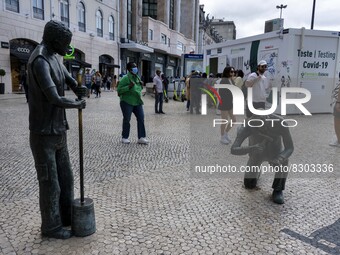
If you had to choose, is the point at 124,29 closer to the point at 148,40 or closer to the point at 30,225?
the point at 148,40

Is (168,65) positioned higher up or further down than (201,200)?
higher up

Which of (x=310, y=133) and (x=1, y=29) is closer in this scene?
(x=310, y=133)

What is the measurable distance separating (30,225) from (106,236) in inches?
30.4

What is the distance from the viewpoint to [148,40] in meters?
44.0

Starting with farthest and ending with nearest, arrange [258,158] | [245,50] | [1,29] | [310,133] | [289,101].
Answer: [1,29], [245,50], [310,133], [289,101], [258,158]

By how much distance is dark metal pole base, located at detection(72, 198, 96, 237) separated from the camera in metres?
2.88

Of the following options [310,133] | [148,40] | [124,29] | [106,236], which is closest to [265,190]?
[106,236]

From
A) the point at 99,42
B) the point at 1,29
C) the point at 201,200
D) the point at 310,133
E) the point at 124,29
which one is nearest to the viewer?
the point at 201,200

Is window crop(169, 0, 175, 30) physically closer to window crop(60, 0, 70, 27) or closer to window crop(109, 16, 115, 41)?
window crop(109, 16, 115, 41)

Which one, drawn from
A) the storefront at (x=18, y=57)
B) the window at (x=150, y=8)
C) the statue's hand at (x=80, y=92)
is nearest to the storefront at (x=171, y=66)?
the window at (x=150, y=8)

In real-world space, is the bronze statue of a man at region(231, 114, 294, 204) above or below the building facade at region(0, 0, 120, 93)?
below

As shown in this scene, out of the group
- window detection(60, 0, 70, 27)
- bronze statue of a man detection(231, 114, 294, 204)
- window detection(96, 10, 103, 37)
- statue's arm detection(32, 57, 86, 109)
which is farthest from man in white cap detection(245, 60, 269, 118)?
window detection(96, 10, 103, 37)

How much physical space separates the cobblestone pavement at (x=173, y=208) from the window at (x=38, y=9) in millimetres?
21165

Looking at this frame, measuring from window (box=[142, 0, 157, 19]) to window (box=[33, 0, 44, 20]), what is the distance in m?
27.1
